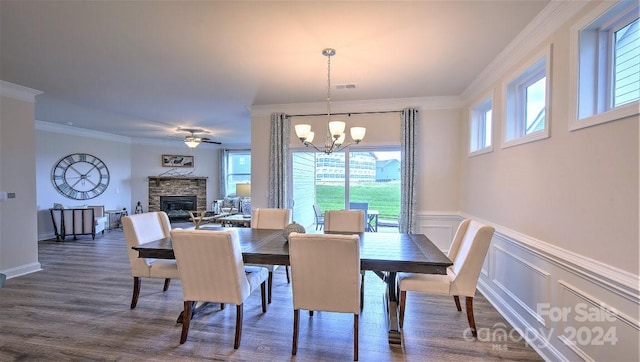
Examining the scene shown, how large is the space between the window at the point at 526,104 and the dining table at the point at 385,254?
131 cm

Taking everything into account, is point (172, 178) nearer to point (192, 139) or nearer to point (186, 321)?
point (192, 139)

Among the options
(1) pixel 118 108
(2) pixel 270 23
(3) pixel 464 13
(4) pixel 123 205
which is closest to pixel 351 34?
(2) pixel 270 23

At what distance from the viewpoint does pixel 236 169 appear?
32.5 ft

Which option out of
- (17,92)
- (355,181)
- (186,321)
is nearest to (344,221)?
(355,181)

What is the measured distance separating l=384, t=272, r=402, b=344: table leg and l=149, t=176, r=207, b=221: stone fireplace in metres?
7.83

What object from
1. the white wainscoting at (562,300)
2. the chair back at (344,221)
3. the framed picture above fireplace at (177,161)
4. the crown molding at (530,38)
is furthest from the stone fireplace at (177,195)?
the white wainscoting at (562,300)

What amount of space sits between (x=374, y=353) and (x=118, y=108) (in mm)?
5498

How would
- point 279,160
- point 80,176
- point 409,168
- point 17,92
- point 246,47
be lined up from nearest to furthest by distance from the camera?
1. point 246,47
2. point 17,92
3. point 409,168
4. point 279,160
5. point 80,176

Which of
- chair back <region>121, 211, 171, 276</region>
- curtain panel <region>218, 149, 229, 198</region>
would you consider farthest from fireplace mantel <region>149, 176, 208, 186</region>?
chair back <region>121, 211, 171, 276</region>

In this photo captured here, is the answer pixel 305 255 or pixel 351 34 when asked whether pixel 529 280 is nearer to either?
pixel 305 255

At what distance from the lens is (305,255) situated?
7.07 feet

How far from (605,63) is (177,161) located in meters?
9.68

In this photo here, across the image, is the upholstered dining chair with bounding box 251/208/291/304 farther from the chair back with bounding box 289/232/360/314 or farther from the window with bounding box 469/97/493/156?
the window with bounding box 469/97/493/156

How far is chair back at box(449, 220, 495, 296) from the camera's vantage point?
238 cm
